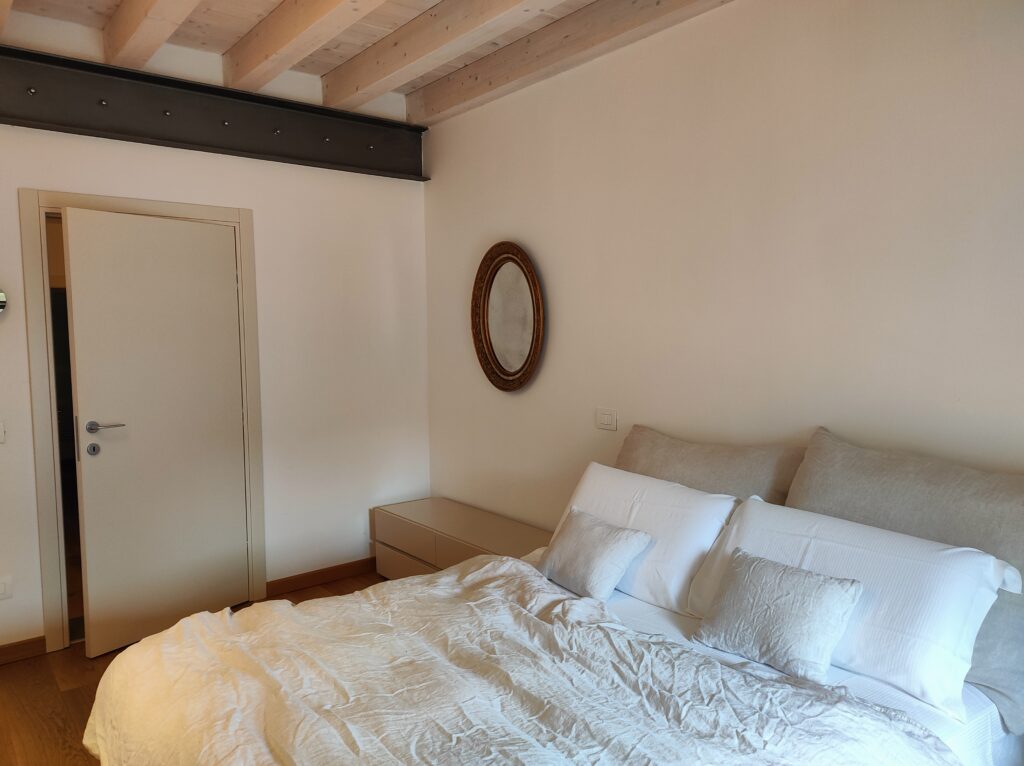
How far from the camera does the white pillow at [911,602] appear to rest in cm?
176

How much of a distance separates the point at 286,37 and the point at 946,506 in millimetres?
2944

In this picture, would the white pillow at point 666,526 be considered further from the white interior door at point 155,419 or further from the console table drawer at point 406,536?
the white interior door at point 155,419

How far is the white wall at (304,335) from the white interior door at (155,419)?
0.21 meters

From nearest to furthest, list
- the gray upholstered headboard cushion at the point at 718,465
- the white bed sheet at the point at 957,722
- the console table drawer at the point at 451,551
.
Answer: the white bed sheet at the point at 957,722 → the gray upholstered headboard cushion at the point at 718,465 → the console table drawer at the point at 451,551

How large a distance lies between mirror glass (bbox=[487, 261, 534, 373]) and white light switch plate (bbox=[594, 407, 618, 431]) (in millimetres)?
543

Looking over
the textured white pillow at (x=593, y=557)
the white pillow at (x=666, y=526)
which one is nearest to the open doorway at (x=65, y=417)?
the textured white pillow at (x=593, y=557)

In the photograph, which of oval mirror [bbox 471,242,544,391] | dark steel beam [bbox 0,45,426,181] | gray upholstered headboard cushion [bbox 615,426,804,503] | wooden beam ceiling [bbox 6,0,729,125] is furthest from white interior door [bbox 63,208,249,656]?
gray upholstered headboard cushion [bbox 615,426,804,503]

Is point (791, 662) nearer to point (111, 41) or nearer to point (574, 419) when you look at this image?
point (574, 419)

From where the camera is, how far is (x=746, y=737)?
1526mm

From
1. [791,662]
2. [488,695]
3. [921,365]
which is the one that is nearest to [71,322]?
[488,695]

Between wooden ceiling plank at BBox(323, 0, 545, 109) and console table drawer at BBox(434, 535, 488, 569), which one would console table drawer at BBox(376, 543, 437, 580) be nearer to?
console table drawer at BBox(434, 535, 488, 569)

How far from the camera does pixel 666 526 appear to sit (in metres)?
2.45

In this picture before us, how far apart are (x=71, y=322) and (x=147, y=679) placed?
1.94m

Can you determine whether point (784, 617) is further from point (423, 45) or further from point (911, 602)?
point (423, 45)
